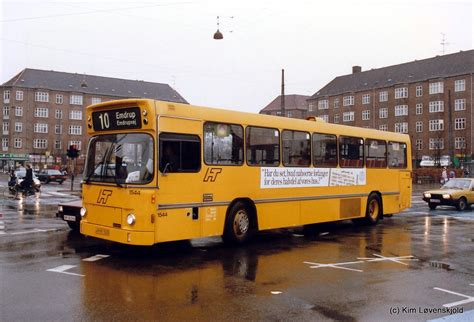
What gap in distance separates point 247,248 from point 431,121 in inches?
2840

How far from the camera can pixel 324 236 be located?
1327 cm

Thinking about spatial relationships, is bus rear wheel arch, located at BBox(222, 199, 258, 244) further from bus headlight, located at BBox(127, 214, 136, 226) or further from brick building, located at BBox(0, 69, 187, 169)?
brick building, located at BBox(0, 69, 187, 169)

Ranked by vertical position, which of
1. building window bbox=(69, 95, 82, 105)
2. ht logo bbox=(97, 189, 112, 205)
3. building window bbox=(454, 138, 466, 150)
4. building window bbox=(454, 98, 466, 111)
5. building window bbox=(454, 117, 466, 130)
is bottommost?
ht logo bbox=(97, 189, 112, 205)

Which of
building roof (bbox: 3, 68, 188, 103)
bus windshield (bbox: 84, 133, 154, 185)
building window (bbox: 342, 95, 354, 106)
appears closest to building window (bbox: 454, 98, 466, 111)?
building window (bbox: 342, 95, 354, 106)

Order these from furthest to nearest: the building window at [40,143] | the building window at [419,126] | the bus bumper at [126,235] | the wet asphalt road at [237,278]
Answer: the building window at [40,143], the building window at [419,126], the bus bumper at [126,235], the wet asphalt road at [237,278]

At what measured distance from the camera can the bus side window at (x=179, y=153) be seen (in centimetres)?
933

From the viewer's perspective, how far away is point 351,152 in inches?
587

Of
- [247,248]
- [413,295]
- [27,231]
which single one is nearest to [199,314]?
[413,295]

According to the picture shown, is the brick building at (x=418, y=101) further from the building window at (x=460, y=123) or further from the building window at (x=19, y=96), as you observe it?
the building window at (x=19, y=96)

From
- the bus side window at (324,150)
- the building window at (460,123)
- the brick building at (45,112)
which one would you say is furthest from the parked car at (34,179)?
the building window at (460,123)

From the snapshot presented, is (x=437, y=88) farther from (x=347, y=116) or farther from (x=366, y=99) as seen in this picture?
(x=347, y=116)

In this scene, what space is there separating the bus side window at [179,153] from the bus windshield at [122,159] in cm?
27

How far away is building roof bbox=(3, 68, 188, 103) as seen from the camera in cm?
8850

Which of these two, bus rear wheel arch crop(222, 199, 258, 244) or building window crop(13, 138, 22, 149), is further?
building window crop(13, 138, 22, 149)
